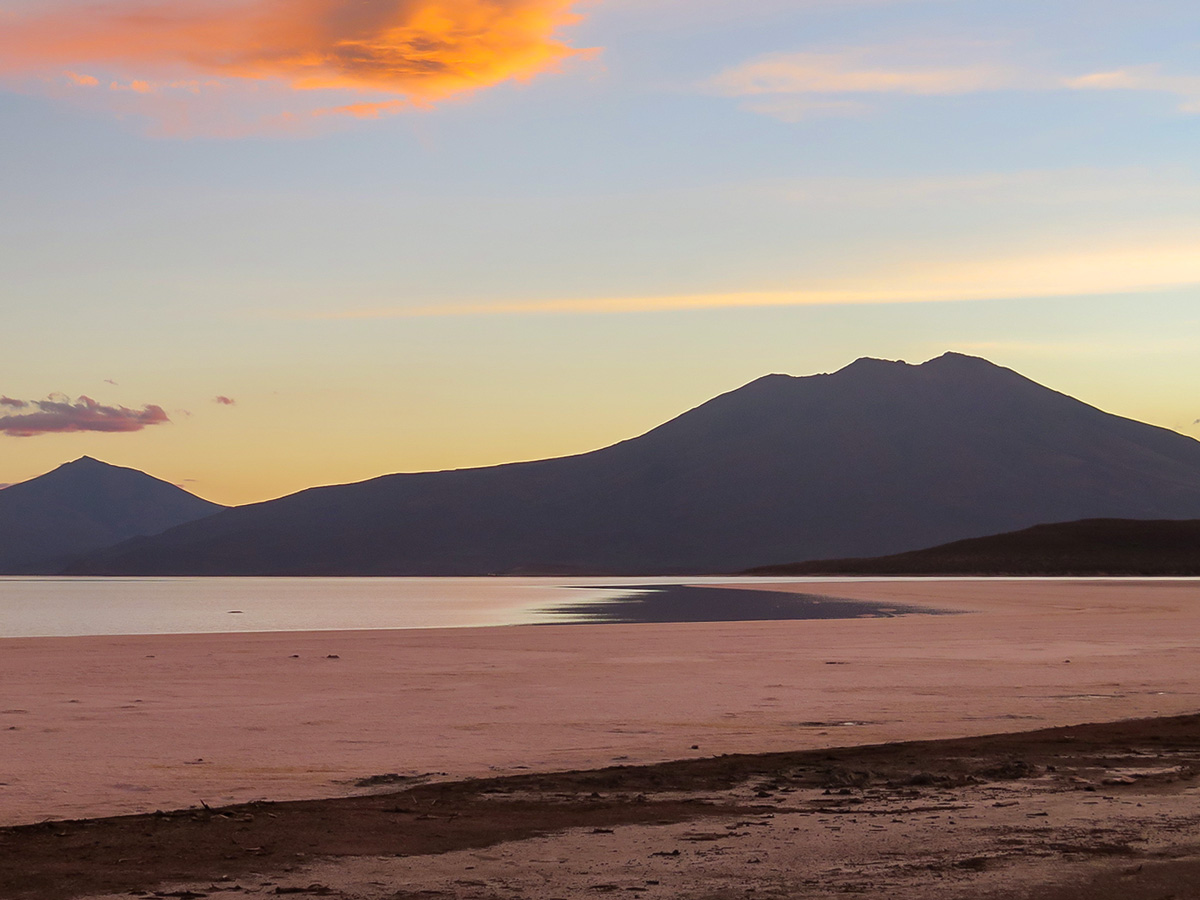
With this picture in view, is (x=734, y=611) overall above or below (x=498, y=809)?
below

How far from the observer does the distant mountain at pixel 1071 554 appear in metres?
160

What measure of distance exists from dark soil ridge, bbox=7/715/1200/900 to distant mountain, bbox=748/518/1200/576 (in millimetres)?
149653

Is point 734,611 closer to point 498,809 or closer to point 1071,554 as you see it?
point 498,809

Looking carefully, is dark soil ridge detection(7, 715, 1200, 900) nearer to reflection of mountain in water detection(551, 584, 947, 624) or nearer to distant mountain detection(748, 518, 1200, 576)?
reflection of mountain in water detection(551, 584, 947, 624)

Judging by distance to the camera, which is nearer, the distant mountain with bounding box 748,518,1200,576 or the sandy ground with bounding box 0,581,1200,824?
the sandy ground with bounding box 0,581,1200,824

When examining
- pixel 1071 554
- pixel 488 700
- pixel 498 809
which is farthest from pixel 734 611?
Result: pixel 1071 554

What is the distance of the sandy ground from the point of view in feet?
47.9

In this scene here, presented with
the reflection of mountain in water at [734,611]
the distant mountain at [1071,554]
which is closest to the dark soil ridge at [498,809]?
the reflection of mountain in water at [734,611]

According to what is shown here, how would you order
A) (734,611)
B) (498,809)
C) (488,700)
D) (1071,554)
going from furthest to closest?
(1071,554) → (734,611) → (488,700) → (498,809)

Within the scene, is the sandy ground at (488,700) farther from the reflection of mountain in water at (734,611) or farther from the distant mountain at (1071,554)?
the distant mountain at (1071,554)

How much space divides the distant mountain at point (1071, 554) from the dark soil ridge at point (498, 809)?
14965 centimetres

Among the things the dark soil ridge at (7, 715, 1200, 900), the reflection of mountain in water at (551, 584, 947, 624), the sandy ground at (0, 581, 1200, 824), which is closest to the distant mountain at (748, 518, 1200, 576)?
the reflection of mountain in water at (551, 584, 947, 624)

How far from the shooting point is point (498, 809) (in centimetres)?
1221

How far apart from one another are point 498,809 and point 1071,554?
168 meters
